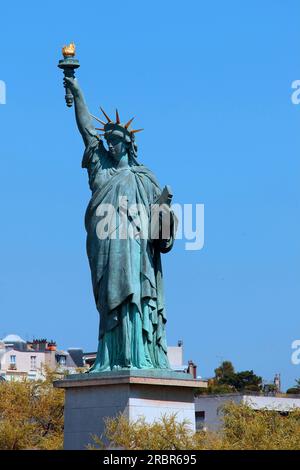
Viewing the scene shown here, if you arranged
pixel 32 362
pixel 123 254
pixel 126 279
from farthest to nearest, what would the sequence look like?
pixel 32 362 < pixel 123 254 < pixel 126 279

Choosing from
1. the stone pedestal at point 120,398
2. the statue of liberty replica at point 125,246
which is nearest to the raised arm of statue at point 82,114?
the statue of liberty replica at point 125,246

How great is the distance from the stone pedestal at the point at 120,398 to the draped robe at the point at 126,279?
1.46ft

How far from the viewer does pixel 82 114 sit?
26.1m

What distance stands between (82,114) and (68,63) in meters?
1.09

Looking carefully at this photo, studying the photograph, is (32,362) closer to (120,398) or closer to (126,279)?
(126,279)

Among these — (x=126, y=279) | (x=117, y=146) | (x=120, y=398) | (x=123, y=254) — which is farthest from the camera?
(x=117, y=146)

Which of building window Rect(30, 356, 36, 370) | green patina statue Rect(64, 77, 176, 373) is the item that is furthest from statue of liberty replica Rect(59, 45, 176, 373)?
building window Rect(30, 356, 36, 370)

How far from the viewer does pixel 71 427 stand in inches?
963

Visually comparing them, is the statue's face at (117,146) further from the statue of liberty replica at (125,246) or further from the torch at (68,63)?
the torch at (68,63)

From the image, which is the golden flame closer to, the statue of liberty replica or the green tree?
the statue of liberty replica

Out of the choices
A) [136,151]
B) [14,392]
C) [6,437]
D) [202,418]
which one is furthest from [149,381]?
[202,418]

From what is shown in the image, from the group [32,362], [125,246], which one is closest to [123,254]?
[125,246]

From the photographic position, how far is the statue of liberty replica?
24.5 metres

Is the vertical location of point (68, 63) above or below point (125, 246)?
above
